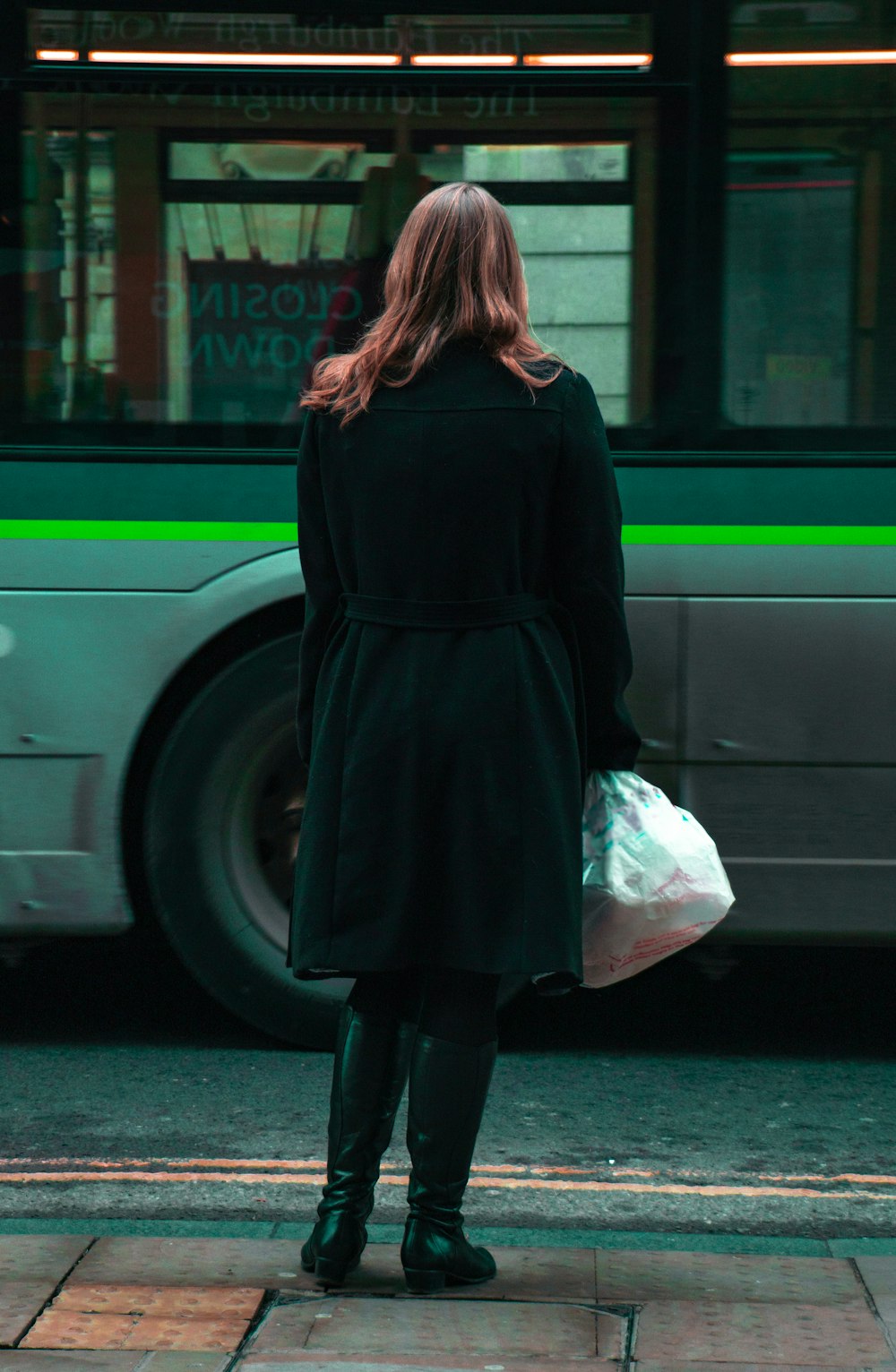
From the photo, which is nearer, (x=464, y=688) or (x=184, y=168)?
(x=464, y=688)

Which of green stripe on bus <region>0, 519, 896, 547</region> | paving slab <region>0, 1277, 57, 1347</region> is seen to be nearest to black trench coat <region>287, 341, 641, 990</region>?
paving slab <region>0, 1277, 57, 1347</region>

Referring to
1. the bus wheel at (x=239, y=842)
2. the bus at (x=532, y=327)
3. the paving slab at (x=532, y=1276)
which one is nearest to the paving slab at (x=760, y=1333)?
the paving slab at (x=532, y=1276)

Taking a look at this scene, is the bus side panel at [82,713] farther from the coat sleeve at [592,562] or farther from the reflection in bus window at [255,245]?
the coat sleeve at [592,562]

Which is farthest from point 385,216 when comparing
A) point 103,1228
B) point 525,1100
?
point 103,1228

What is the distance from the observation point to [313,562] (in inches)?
113

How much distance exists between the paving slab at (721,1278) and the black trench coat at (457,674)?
0.57m

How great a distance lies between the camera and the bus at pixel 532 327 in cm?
416

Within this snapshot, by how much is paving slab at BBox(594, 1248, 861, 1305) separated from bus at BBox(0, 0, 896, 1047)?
4.20 ft

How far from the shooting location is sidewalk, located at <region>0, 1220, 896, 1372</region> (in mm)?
2633

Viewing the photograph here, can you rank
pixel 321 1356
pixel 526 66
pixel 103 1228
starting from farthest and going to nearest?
pixel 526 66, pixel 103 1228, pixel 321 1356

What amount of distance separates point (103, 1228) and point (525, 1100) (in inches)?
46.7

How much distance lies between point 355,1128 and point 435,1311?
1.05 ft

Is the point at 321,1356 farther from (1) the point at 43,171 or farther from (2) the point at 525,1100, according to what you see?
(1) the point at 43,171

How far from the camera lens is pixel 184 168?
4234mm
